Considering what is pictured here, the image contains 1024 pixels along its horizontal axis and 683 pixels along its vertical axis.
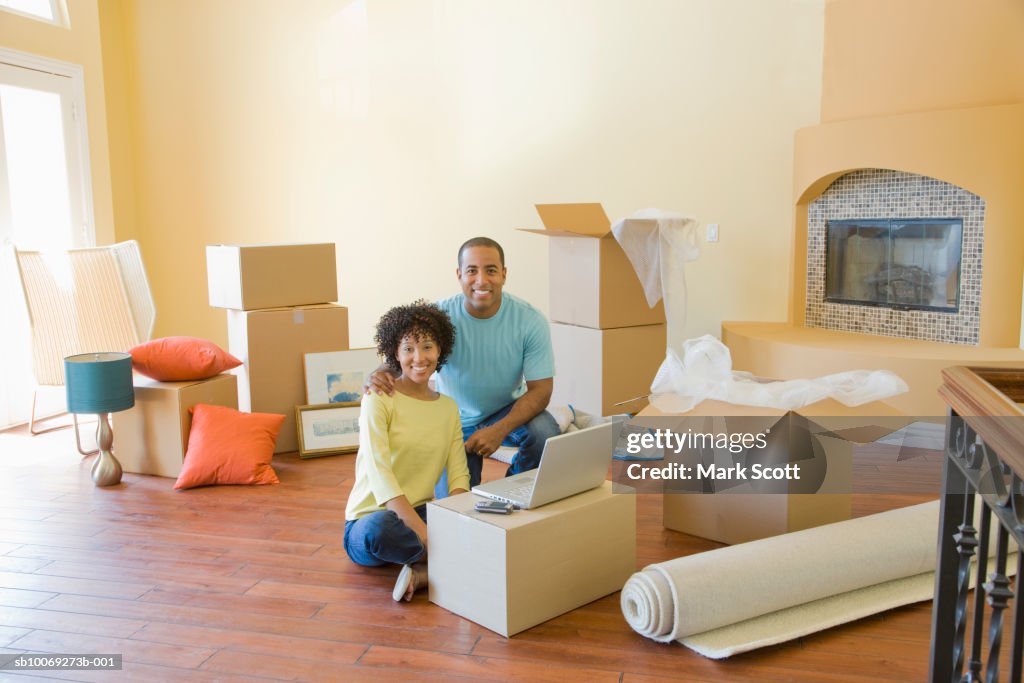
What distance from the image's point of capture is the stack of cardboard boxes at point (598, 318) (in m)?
4.13

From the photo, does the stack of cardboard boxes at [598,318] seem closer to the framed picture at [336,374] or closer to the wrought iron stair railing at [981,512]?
the framed picture at [336,374]

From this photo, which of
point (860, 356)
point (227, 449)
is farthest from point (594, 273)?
point (227, 449)

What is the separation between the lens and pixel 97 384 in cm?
331

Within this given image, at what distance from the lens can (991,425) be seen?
4.06 feet

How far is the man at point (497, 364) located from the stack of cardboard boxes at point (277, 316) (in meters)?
1.20

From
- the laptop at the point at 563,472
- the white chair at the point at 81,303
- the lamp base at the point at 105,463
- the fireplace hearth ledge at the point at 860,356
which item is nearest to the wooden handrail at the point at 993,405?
the laptop at the point at 563,472

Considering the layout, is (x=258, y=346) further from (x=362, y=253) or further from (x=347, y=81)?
(x=347, y=81)

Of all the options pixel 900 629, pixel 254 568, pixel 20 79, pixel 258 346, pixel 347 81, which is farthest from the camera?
pixel 347 81

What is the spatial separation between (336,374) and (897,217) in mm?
2704

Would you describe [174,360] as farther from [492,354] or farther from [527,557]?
[527,557]

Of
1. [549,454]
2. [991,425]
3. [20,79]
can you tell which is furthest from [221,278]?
[991,425]

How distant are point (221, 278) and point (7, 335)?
1387mm

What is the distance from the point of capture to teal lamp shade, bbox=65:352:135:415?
3.31 meters

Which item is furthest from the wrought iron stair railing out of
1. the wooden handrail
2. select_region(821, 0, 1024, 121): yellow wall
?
select_region(821, 0, 1024, 121): yellow wall
